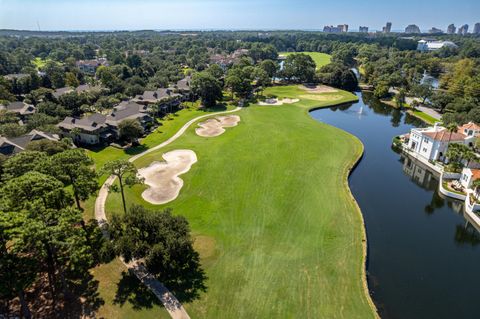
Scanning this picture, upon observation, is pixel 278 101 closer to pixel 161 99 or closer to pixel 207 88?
pixel 207 88

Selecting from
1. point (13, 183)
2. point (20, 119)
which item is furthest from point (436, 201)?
point (20, 119)

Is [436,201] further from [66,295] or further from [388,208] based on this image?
[66,295]

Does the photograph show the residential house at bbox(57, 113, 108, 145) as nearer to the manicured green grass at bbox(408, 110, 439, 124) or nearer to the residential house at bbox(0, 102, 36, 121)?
the residential house at bbox(0, 102, 36, 121)

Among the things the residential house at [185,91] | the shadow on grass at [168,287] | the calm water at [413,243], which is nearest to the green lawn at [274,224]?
the shadow on grass at [168,287]

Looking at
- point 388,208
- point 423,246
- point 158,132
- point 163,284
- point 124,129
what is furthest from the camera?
point 158,132

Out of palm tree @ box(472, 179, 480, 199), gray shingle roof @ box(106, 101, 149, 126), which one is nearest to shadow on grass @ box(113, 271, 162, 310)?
palm tree @ box(472, 179, 480, 199)

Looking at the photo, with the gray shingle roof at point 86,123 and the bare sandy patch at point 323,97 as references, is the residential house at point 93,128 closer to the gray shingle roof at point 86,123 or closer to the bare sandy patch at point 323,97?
the gray shingle roof at point 86,123
